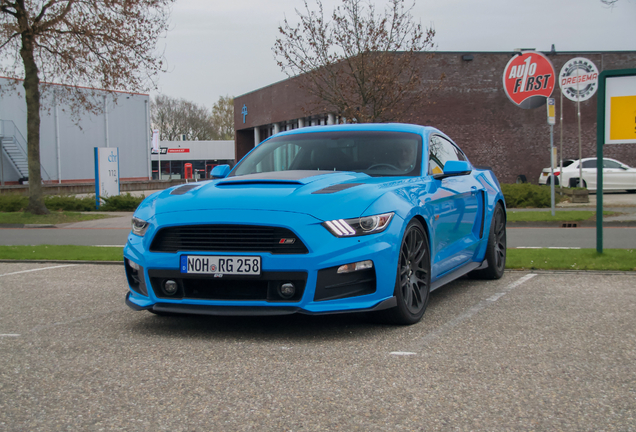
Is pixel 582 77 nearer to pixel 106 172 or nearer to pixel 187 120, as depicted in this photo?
pixel 106 172

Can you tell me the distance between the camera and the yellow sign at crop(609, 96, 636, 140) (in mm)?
8188

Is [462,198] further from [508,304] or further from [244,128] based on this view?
[244,128]

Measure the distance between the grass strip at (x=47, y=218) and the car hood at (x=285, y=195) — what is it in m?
16.1

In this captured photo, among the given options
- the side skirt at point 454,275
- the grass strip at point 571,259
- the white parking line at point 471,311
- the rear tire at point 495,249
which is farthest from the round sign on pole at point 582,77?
the side skirt at point 454,275

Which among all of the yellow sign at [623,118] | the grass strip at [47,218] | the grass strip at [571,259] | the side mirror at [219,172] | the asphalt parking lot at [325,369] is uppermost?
the yellow sign at [623,118]

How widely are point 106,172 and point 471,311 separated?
2249cm

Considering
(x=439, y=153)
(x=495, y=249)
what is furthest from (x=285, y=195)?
(x=495, y=249)

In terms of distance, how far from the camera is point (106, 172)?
25.7 metres

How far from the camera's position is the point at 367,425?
2.88m

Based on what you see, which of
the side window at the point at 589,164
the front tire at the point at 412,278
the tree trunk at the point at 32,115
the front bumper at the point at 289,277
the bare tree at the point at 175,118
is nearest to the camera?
the front bumper at the point at 289,277

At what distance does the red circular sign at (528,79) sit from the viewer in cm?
3016

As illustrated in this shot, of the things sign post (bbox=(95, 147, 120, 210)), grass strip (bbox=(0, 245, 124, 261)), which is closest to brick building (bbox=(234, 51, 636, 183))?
sign post (bbox=(95, 147, 120, 210))

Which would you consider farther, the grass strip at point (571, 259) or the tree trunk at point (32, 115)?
the tree trunk at point (32, 115)

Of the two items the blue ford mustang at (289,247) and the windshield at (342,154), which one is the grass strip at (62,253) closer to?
the windshield at (342,154)
